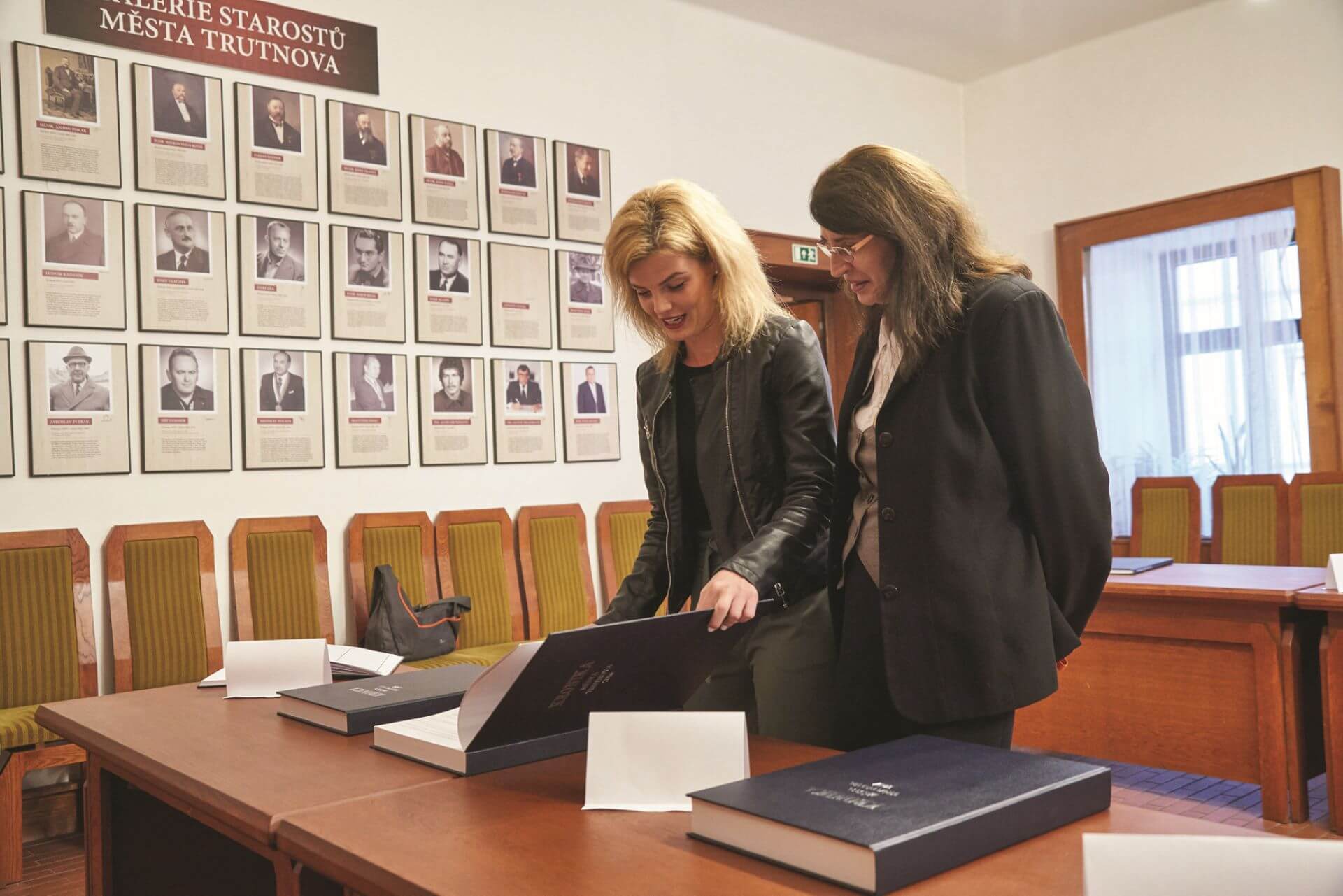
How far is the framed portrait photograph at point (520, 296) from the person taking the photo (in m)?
5.08

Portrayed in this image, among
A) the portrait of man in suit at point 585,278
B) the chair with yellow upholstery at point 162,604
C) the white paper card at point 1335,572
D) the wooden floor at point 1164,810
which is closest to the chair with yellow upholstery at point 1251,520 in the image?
the wooden floor at point 1164,810

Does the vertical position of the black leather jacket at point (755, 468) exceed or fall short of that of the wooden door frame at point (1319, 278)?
it falls short

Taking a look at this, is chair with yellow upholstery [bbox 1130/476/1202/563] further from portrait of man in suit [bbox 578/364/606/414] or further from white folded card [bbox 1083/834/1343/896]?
white folded card [bbox 1083/834/1343/896]

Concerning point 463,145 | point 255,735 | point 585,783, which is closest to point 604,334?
point 463,145

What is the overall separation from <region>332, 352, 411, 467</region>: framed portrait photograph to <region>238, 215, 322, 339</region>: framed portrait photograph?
0.22m

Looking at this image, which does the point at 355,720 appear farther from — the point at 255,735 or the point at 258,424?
the point at 258,424

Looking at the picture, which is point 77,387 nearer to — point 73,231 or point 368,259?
point 73,231

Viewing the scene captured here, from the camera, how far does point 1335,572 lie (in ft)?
10.8

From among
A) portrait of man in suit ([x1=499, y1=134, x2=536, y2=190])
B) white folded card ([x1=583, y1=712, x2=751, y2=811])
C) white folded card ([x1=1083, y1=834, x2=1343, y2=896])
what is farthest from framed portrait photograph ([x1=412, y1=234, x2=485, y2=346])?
white folded card ([x1=1083, y1=834, x2=1343, y2=896])

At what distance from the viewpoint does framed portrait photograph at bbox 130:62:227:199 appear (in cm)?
416

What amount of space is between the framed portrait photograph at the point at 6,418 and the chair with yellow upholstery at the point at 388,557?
4.03 ft

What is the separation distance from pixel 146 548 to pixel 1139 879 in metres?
3.92

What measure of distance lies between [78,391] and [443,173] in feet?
5.80

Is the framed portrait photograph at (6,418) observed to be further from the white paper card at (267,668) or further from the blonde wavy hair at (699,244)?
the blonde wavy hair at (699,244)
